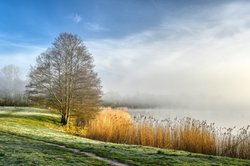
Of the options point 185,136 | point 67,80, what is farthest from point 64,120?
point 185,136

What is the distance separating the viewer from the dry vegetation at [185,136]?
2032cm

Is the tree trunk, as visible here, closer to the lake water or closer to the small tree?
the small tree

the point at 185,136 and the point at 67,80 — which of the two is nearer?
the point at 185,136

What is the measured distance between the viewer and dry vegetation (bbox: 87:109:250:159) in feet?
66.7

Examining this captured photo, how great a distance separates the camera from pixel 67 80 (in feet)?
139

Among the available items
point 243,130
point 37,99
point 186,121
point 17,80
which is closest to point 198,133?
point 186,121

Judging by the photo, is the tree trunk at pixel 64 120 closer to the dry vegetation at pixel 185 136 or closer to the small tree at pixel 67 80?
the small tree at pixel 67 80

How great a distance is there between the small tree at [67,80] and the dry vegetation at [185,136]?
14108mm

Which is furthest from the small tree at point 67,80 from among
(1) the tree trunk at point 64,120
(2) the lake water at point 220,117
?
(2) the lake water at point 220,117

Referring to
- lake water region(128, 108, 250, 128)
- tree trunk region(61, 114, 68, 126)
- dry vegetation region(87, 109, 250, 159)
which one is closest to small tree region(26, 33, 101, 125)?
tree trunk region(61, 114, 68, 126)

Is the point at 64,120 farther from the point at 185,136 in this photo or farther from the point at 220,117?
the point at 220,117

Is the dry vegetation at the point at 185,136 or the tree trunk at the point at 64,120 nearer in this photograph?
the dry vegetation at the point at 185,136

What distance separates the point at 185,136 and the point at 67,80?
22689 millimetres

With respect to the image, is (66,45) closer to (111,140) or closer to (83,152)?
(111,140)
